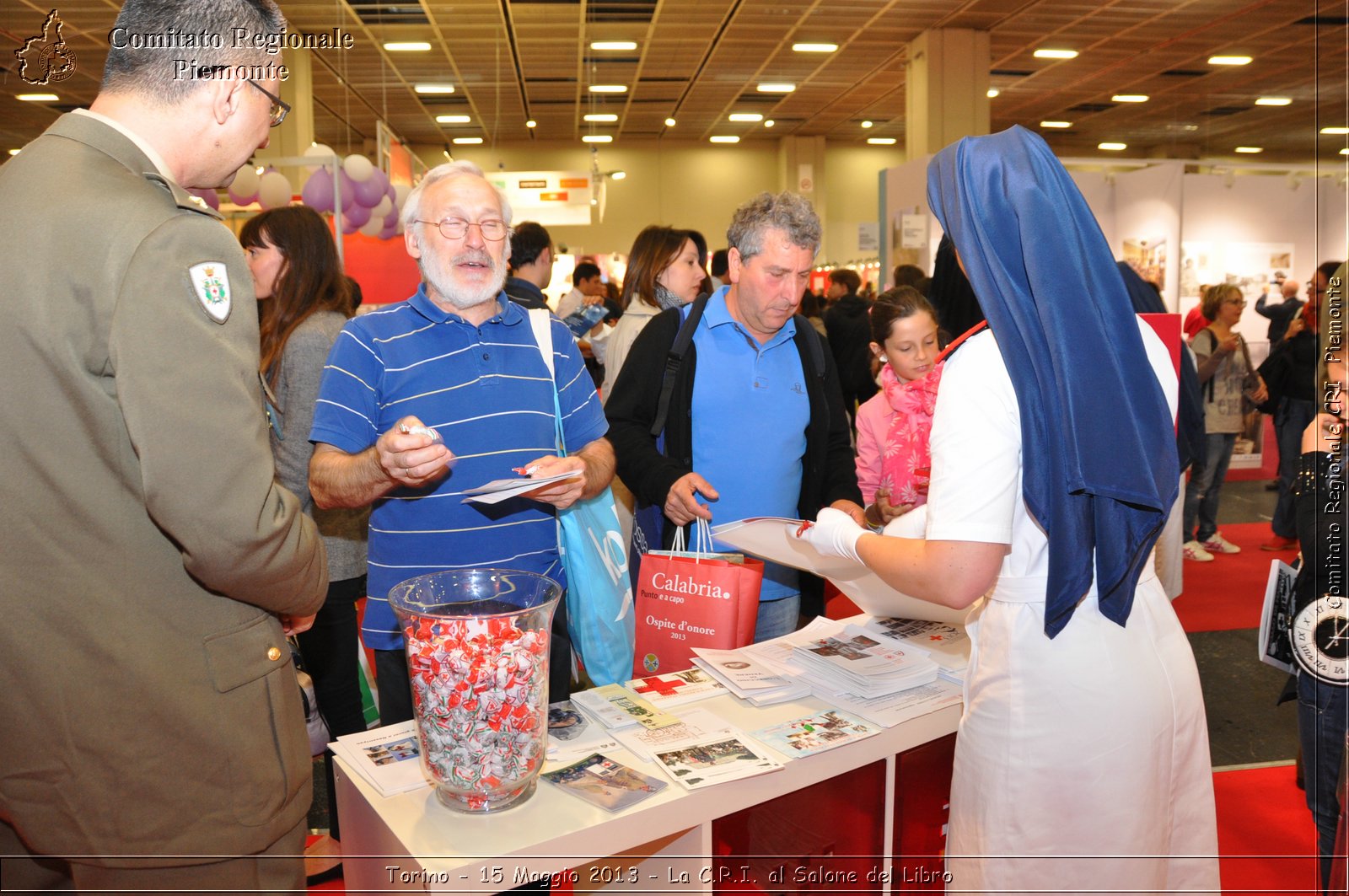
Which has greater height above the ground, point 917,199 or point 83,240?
point 917,199

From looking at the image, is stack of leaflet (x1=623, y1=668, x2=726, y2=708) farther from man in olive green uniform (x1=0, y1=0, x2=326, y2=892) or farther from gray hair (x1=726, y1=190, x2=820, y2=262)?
gray hair (x1=726, y1=190, x2=820, y2=262)

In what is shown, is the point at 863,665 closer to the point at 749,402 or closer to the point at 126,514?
the point at 749,402

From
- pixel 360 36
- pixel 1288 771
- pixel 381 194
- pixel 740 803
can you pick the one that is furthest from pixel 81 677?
pixel 360 36

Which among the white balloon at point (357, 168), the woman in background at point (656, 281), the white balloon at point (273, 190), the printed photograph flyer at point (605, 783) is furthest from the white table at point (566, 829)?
the white balloon at point (273, 190)

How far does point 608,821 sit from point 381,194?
6.70m

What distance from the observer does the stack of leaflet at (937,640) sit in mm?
2191

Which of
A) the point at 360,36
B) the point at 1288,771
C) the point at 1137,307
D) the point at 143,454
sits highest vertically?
the point at 360,36

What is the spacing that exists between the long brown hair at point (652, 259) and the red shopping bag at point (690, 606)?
6.78 feet

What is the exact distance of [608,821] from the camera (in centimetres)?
154

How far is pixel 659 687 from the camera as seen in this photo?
2.07 m

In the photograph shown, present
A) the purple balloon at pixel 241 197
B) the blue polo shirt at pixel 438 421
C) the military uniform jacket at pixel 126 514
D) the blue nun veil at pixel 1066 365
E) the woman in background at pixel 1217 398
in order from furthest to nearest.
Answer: the purple balloon at pixel 241 197 < the woman in background at pixel 1217 398 < the blue polo shirt at pixel 438 421 < the blue nun veil at pixel 1066 365 < the military uniform jacket at pixel 126 514

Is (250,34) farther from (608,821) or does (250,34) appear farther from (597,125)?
(597,125)

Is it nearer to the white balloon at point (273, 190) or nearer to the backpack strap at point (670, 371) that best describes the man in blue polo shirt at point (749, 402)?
the backpack strap at point (670, 371)

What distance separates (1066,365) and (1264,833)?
243 centimetres
